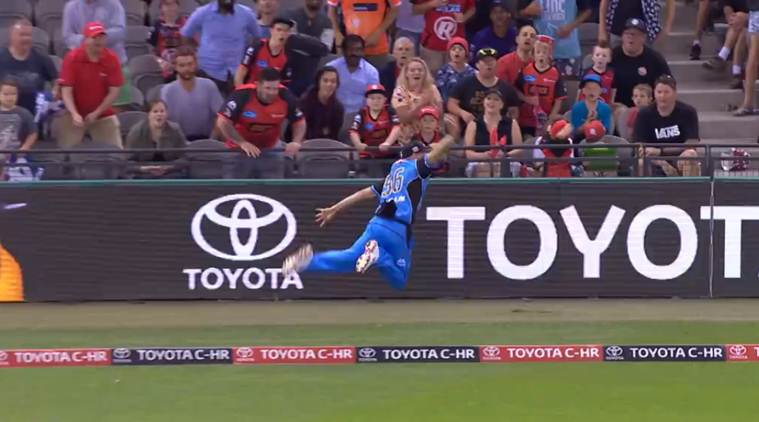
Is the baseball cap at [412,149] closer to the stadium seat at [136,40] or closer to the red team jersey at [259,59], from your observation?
the red team jersey at [259,59]

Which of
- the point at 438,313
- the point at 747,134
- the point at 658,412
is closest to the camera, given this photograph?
the point at 658,412

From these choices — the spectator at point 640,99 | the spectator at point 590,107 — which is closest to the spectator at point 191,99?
the spectator at point 590,107

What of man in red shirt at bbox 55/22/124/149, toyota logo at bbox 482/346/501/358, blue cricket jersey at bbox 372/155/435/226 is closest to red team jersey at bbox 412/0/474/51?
man in red shirt at bbox 55/22/124/149

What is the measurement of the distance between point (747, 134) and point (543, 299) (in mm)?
4737

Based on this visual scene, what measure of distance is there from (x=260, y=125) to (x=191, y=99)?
1.04 metres

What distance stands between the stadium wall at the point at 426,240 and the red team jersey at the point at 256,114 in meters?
0.68

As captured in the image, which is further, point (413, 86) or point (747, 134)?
point (747, 134)

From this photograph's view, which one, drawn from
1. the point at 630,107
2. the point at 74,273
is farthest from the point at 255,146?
the point at 630,107

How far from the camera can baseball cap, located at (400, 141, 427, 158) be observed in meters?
15.0

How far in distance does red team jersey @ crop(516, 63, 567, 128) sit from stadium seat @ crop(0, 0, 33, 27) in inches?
253

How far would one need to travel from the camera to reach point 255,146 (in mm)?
15797

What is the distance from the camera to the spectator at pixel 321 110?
53.7ft

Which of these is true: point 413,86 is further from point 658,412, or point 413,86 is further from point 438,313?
point 658,412

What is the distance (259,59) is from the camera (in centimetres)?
1691
